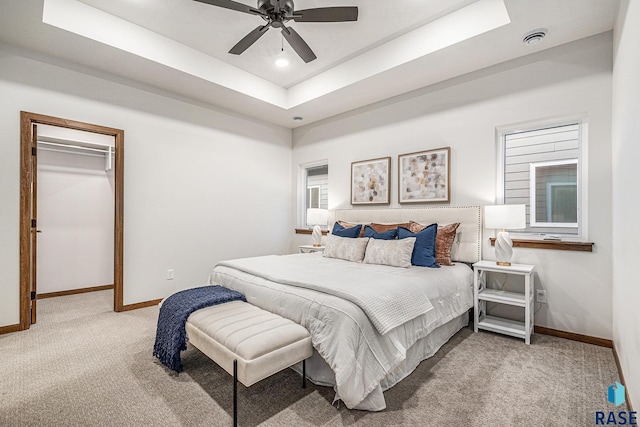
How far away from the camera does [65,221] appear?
4.50 meters

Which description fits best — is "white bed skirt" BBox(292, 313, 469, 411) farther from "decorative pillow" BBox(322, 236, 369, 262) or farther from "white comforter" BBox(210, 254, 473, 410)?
"decorative pillow" BBox(322, 236, 369, 262)

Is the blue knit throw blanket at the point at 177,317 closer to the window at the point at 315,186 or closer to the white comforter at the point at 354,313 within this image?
the white comforter at the point at 354,313

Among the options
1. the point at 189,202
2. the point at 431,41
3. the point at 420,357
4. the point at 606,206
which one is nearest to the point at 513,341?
the point at 420,357

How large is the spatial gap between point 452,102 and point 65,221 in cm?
558

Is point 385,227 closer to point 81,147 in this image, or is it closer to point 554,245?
point 554,245

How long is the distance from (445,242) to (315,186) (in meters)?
2.82

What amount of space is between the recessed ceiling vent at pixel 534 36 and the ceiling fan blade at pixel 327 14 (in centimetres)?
165

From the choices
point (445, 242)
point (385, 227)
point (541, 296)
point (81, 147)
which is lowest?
point (541, 296)

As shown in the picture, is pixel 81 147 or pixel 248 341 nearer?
pixel 248 341

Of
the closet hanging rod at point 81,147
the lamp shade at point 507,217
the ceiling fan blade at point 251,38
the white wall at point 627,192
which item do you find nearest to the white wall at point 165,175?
the closet hanging rod at point 81,147

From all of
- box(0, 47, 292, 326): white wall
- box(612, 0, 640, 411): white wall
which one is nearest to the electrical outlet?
box(612, 0, 640, 411): white wall

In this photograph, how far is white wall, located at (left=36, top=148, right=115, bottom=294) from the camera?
4.34 m

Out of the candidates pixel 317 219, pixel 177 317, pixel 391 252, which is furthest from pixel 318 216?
pixel 177 317

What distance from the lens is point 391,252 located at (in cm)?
312
